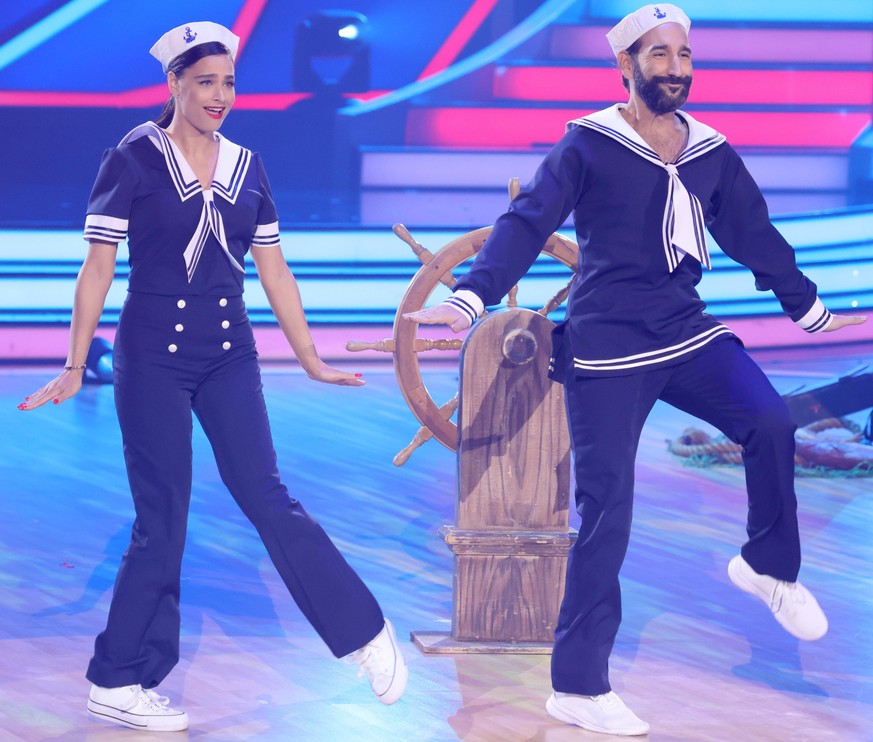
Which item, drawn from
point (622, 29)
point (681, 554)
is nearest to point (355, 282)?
point (681, 554)

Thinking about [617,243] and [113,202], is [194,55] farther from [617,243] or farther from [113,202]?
[617,243]

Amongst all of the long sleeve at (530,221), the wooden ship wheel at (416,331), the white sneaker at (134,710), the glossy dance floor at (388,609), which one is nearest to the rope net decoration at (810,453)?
the glossy dance floor at (388,609)

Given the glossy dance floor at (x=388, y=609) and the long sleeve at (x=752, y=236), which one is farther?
the long sleeve at (x=752, y=236)

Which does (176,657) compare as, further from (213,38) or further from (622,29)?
(622,29)

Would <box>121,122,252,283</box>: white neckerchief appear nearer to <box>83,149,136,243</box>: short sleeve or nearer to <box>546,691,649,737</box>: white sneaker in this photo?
<box>83,149,136,243</box>: short sleeve

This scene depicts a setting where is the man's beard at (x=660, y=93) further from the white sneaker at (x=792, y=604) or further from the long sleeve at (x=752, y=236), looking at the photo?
the white sneaker at (x=792, y=604)

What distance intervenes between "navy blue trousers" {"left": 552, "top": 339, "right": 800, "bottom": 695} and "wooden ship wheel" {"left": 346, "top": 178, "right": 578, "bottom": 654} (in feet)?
1.31

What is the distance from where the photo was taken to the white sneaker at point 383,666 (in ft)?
9.27

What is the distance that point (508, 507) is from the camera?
3383 millimetres

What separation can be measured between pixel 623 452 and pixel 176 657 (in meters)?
0.94

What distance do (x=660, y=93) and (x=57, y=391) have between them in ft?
4.25

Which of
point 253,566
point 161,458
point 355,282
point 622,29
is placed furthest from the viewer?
point 355,282

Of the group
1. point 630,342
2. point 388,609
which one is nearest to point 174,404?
point 630,342

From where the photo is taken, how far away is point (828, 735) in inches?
109
